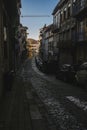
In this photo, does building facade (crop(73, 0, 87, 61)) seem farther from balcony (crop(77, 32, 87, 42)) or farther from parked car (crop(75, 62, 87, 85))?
parked car (crop(75, 62, 87, 85))

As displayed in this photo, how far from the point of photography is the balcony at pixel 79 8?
101 ft

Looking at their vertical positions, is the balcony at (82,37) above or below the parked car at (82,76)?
above

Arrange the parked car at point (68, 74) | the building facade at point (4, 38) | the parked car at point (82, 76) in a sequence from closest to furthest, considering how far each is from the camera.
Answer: the building facade at point (4, 38) < the parked car at point (82, 76) < the parked car at point (68, 74)

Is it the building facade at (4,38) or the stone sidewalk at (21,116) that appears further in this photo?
the building facade at (4,38)

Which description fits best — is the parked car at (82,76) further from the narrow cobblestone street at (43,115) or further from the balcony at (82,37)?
the balcony at (82,37)

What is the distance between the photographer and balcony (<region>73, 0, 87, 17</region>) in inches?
1216

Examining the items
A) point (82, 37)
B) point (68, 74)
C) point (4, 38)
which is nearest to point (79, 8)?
point (82, 37)

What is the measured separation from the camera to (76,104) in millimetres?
12633

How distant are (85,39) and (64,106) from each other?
19.6m

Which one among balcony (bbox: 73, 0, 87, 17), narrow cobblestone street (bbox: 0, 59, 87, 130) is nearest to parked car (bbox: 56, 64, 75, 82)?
balcony (bbox: 73, 0, 87, 17)

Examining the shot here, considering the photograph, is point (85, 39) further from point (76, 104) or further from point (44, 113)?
point (44, 113)

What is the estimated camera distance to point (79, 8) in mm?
32781

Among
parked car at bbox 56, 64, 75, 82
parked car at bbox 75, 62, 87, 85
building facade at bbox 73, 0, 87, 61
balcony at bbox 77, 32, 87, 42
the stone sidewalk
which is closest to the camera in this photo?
the stone sidewalk

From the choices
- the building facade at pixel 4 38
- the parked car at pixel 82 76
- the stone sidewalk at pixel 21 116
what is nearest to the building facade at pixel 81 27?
the building facade at pixel 4 38
